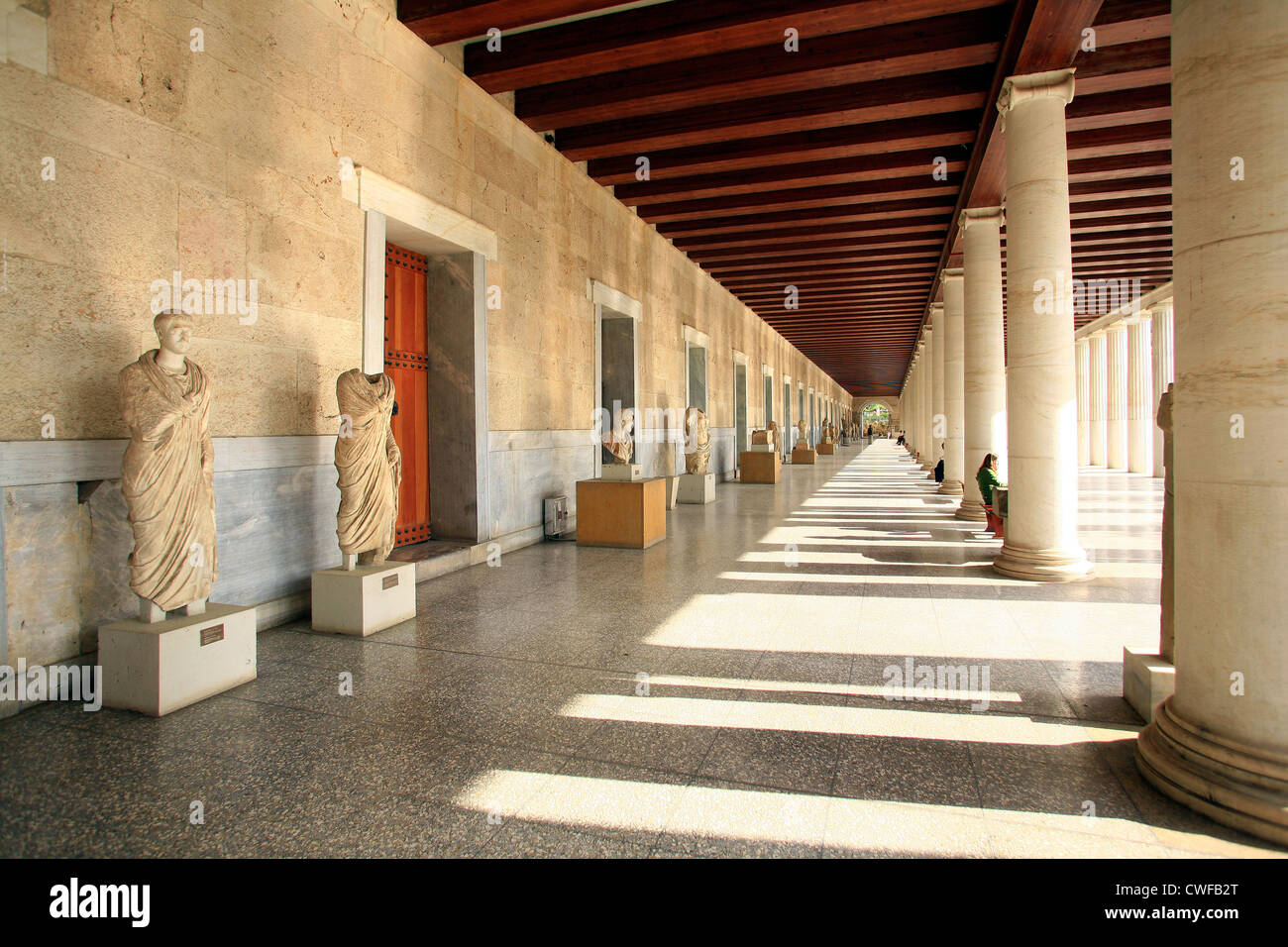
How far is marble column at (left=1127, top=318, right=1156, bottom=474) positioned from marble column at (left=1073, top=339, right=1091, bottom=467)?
311 centimetres

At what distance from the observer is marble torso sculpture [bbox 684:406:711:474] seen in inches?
596

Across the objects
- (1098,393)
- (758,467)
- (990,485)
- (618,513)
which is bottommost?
(618,513)

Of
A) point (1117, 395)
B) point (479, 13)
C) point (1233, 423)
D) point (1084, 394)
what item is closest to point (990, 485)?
point (1233, 423)

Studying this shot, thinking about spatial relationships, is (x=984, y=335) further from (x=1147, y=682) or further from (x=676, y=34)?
(x=1147, y=682)

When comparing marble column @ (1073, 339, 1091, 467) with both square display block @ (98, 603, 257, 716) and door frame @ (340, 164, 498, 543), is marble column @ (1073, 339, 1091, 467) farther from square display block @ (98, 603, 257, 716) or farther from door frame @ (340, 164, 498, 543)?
square display block @ (98, 603, 257, 716)

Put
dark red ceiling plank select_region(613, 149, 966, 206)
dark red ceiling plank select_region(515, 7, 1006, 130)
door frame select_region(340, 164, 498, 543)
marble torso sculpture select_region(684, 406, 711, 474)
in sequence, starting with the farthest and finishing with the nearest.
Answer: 1. marble torso sculpture select_region(684, 406, 711, 474)
2. dark red ceiling plank select_region(613, 149, 966, 206)
3. dark red ceiling plank select_region(515, 7, 1006, 130)
4. door frame select_region(340, 164, 498, 543)

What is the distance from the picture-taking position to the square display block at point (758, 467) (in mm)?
19922

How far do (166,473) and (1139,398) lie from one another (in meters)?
27.8

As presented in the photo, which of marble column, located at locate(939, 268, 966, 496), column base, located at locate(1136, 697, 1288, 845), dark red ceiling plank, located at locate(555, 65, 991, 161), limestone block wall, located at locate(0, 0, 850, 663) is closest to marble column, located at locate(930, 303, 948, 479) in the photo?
marble column, located at locate(939, 268, 966, 496)

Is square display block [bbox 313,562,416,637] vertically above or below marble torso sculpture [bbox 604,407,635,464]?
below

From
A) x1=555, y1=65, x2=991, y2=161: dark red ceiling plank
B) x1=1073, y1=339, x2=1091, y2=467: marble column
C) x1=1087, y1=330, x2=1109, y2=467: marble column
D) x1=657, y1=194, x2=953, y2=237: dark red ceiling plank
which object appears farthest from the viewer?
x1=1073, y1=339, x2=1091, y2=467: marble column

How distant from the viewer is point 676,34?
7.89 m
